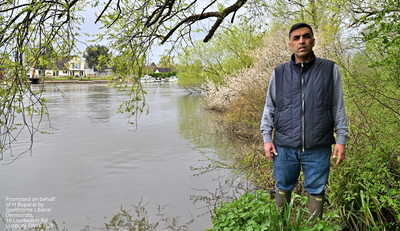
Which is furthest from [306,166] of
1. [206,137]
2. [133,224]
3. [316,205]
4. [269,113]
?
[206,137]

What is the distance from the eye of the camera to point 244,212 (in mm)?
2988

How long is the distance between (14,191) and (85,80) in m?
75.7

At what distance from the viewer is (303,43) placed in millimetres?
2693

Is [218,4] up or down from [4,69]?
up

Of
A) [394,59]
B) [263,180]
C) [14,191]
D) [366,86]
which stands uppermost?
Answer: [394,59]

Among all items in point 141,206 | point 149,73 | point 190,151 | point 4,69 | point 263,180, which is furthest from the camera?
point 190,151

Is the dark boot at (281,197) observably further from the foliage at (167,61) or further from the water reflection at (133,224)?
the foliage at (167,61)

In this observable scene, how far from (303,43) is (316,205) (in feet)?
4.83

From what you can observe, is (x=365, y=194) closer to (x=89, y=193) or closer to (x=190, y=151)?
(x=89, y=193)

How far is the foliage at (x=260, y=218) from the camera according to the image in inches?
102

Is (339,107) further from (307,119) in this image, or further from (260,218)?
(260,218)

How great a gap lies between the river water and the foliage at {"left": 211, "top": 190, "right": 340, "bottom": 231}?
7.35 feet

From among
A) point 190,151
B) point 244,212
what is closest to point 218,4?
point 244,212

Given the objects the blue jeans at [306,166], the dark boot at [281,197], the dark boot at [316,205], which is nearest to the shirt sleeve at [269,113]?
the blue jeans at [306,166]
